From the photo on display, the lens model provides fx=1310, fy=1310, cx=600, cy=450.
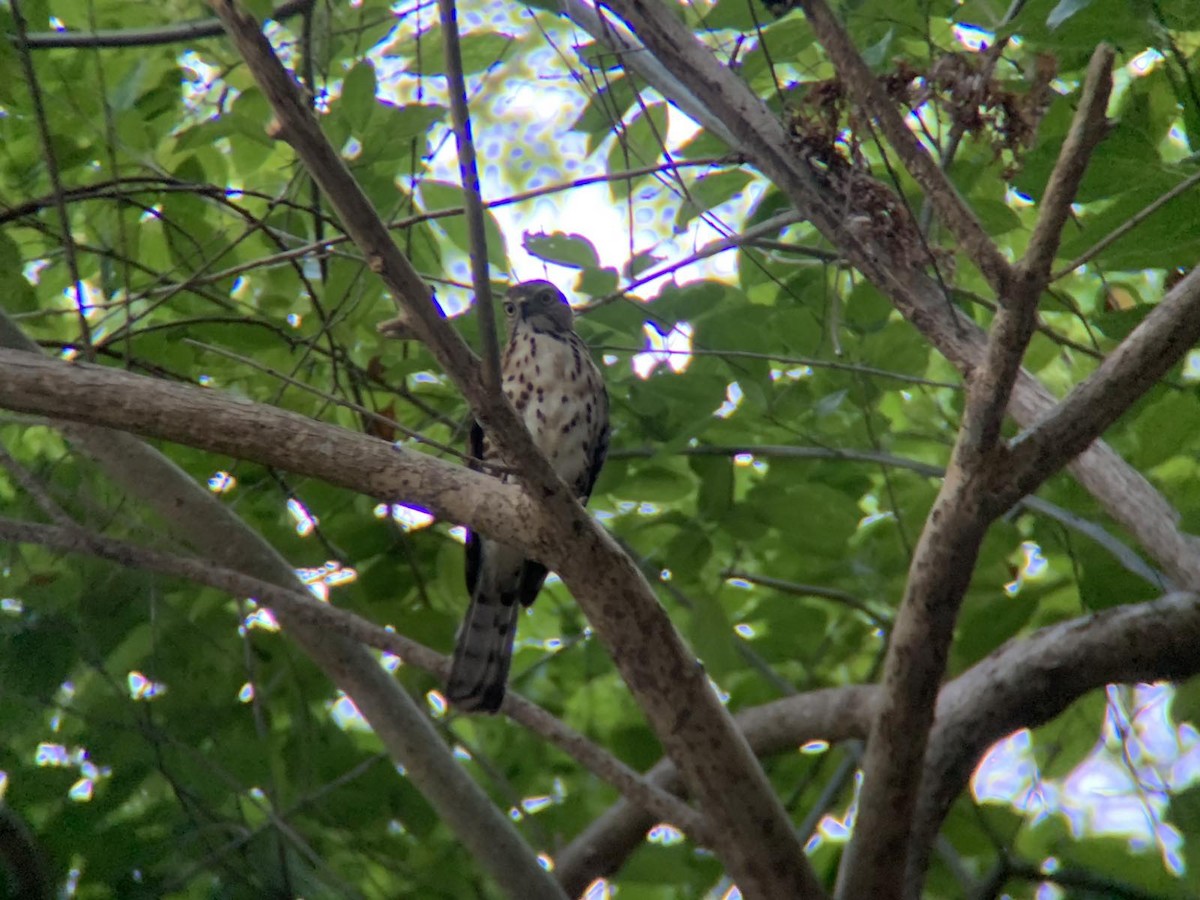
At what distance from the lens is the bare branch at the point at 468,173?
1704 mm

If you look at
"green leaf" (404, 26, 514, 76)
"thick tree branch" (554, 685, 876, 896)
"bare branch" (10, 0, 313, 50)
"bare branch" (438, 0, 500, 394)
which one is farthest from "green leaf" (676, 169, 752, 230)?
"thick tree branch" (554, 685, 876, 896)

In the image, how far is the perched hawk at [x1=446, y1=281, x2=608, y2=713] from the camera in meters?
3.81

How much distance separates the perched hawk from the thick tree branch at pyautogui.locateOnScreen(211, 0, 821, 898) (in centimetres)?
85

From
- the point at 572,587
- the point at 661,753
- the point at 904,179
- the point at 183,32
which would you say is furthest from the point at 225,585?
the point at 904,179

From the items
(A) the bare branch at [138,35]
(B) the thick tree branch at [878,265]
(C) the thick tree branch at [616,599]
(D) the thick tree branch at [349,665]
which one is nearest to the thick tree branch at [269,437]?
(C) the thick tree branch at [616,599]

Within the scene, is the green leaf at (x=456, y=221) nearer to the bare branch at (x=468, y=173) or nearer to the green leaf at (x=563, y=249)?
the green leaf at (x=563, y=249)

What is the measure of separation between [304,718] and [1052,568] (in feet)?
7.46

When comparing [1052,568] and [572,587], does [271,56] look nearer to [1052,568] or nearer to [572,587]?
[572,587]

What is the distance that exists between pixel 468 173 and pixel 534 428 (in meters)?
2.81

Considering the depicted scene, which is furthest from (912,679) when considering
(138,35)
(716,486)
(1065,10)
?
(138,35)

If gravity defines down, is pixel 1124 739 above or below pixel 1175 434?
below

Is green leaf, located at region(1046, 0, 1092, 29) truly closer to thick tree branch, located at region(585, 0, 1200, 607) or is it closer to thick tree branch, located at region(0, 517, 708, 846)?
thick tree branch, located at region(585, 0, 1200, 607)

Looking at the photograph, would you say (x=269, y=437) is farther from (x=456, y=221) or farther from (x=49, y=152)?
(x=456, y=221)

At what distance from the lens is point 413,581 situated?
3666mm
